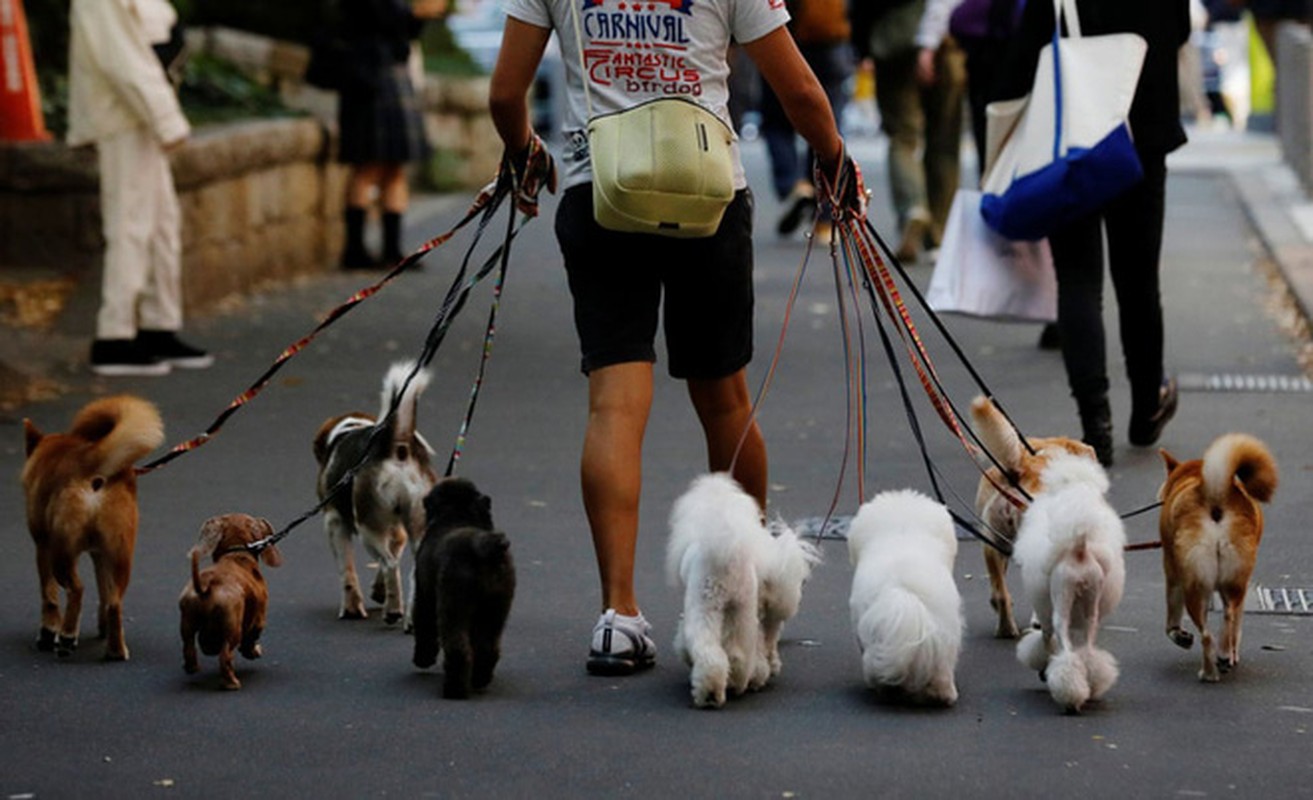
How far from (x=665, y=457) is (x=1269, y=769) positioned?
14.6ft

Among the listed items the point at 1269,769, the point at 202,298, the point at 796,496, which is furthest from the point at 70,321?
the point at 1269,769

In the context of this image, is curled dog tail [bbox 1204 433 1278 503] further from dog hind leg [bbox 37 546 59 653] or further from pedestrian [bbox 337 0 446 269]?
pedestrian [bbox 337 0 446 269]

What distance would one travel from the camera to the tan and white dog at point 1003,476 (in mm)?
6434

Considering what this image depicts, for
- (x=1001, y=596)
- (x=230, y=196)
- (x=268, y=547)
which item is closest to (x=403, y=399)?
(x=268, y=547)

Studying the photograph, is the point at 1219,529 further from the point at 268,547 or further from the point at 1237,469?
the point at 268,547

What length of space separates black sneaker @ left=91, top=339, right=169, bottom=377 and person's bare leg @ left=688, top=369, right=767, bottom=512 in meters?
5.58

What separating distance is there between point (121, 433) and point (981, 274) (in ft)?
12.5

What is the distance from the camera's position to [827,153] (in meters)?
6.15

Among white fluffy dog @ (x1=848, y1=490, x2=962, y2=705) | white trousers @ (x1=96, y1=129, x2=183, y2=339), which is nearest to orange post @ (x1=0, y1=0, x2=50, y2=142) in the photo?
white trousers @ (x1=96, y1=129, x2=183, y2=339)

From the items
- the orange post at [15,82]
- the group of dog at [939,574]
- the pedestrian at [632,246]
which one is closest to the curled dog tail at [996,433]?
the group of dog at [939,574]

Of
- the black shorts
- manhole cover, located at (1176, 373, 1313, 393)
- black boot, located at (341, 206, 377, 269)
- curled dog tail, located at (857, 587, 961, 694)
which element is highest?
the black shorts

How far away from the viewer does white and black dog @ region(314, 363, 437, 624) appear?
6621mm

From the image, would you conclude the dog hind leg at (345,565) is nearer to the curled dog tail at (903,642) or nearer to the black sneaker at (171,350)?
the curled dog tail at (903,642)

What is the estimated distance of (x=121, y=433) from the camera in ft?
20.5
